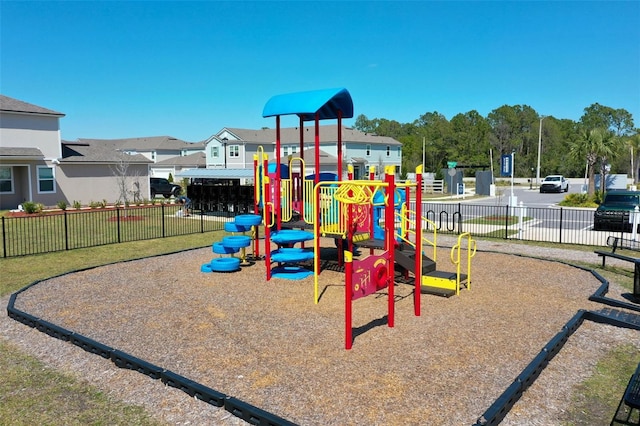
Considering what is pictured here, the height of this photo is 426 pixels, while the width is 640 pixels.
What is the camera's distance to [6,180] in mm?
28594

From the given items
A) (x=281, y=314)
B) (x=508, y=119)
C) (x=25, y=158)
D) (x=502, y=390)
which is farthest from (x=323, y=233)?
(x=508, y=119)

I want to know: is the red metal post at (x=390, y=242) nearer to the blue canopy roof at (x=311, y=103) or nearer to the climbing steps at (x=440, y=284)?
the climbing steps at (x=440, y=284)

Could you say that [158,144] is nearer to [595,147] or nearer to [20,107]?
[20,107]

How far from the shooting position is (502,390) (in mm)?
5324

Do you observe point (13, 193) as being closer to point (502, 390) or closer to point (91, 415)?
point (91, 415)

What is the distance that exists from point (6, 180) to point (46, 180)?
2023 mm

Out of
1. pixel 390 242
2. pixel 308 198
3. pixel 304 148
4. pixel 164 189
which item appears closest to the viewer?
pixel 390 242

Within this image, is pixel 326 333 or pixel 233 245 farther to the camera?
pixel 233 245

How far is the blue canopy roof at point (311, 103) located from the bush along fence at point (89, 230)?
7.87m

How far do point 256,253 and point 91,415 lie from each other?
7681 millimetres

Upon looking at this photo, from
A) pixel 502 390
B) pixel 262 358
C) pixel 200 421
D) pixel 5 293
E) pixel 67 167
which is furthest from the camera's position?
pixel 67 167

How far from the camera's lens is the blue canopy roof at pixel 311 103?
9.89m

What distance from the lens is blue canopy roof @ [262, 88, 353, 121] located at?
9891mm

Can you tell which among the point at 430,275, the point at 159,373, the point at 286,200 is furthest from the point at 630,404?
the point at 286,200
